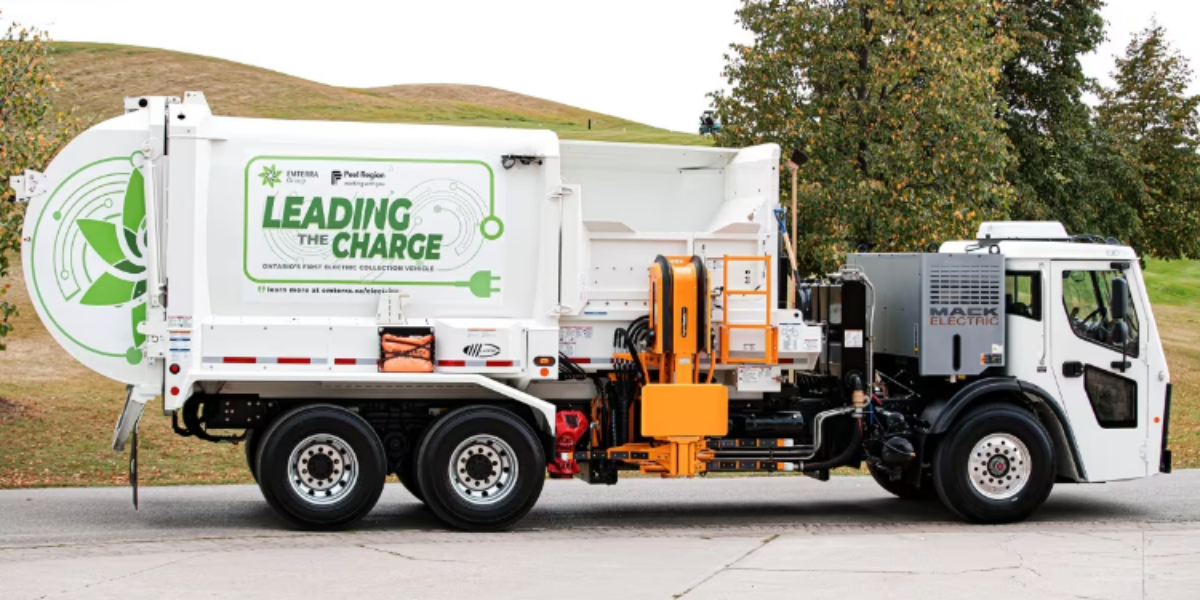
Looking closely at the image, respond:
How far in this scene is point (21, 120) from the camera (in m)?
17.8

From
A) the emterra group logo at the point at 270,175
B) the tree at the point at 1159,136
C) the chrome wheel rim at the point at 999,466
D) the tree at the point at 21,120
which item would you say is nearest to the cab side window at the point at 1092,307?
the chrome wheel rim at the point at 999,466

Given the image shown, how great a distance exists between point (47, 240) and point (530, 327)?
385 centimetres

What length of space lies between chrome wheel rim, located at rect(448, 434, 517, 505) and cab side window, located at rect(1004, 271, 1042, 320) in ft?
15.1

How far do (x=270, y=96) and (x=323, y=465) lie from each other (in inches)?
2473

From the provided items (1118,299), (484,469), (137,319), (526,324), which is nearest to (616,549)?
(484,469)

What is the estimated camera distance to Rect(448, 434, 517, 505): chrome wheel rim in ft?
36.7

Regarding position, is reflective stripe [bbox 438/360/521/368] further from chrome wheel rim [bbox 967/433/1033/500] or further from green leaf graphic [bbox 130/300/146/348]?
chrome wheel rim [bbox 967/433/1033/500]

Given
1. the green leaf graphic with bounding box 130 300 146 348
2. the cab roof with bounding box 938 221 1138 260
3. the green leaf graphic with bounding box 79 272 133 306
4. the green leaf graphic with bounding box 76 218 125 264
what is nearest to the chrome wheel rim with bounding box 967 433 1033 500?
the cab roof with bounding box 938 221 1138 260

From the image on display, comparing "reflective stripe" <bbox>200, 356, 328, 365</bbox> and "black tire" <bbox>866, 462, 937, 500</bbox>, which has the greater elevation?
"reflective stripe" <bbox>200, 356, 328, 365</bbox>

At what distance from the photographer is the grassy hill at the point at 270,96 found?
65.6 metres

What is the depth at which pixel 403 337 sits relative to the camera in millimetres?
11086

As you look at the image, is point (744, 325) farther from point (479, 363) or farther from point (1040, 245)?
point (1040, 245)

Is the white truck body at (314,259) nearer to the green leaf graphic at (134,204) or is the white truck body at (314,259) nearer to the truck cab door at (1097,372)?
the green leaf graphic at (134,204)

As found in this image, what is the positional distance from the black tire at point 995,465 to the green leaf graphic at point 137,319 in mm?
6708
